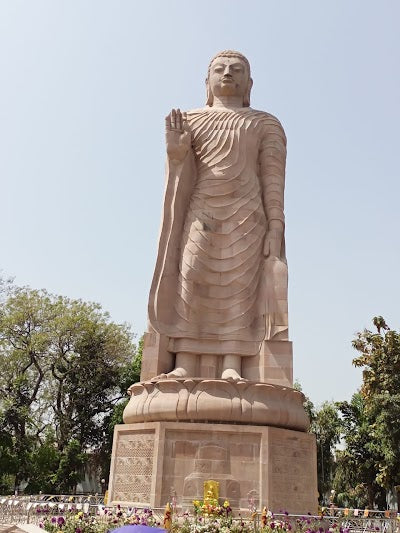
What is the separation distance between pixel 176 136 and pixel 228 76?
199cm

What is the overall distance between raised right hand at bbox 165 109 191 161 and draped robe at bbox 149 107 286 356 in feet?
0.70

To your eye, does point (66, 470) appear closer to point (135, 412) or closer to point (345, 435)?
point (345, 435)

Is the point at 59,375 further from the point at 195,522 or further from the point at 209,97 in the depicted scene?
the point at 195,522

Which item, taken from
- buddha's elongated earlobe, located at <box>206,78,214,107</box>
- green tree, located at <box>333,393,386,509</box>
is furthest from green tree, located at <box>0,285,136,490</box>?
buddha's elongated earlobe, located at <box>206,78,214,107</box>

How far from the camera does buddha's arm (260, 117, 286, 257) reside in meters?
10.9

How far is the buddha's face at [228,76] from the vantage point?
39.2 ft

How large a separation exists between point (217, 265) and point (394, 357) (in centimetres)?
1002

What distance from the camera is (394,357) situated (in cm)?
1811

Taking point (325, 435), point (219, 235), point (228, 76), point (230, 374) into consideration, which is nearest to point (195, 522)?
point (230, 374)

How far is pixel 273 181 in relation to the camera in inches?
449

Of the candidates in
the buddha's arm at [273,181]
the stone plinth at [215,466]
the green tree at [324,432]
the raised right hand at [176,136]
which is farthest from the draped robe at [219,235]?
the green tree at [324,432]

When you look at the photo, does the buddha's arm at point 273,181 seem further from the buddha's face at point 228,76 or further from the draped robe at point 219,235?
the buddha's face at point 228,76

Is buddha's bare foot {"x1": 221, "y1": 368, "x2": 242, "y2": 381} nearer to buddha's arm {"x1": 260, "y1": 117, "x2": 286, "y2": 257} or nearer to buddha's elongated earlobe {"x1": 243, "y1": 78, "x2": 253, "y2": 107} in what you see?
buddha's arm {"x1": 260, "y1": 117, "x2": 286, "y2": 257}

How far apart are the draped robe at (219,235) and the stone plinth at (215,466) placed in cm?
173
